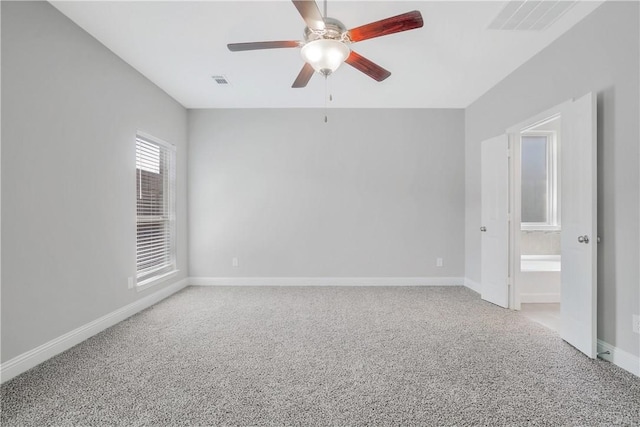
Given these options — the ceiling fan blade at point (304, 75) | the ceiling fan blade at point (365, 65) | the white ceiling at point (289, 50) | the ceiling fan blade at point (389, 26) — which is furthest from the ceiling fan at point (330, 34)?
the white ceiling at point (289, 50)

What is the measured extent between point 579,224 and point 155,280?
446cm

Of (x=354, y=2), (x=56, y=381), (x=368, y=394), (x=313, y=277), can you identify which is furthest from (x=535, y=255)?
(x=56, y=381)

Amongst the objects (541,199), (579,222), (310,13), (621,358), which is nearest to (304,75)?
(310,13)

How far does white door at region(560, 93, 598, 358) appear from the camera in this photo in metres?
2.24

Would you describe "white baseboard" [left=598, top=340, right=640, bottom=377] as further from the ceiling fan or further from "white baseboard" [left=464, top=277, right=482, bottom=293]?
the ceiling fan

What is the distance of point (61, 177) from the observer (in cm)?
233

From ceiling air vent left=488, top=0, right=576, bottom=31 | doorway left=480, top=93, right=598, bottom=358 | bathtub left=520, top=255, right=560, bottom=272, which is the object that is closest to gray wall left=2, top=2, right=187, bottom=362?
ceiling air vent left=488, top=0, right=576, bottom=31

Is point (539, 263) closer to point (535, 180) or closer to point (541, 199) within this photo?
point (541, 199)

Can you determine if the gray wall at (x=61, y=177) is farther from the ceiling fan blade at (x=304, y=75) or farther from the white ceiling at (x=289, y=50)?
the ceiling fan blade at (x=304, y=75)

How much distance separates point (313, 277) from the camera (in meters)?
4.49

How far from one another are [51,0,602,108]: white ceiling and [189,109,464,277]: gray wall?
0.46 m

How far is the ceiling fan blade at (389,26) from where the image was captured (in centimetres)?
167

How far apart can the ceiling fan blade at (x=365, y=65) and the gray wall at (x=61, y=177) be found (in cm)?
232

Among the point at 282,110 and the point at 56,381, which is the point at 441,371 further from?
the point at 282,110
